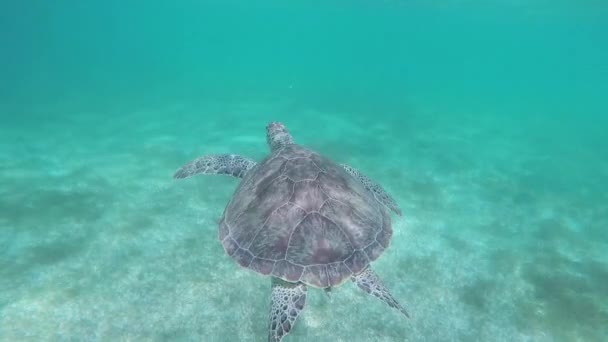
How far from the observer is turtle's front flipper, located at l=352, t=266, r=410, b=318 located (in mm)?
4391

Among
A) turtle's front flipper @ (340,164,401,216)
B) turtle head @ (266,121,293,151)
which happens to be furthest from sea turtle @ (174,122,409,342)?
turtle head @ (266,121,293,151)

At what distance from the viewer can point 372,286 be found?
14.7 feet

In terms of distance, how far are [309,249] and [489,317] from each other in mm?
4261

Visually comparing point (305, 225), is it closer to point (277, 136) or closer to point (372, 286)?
point (372, 286)

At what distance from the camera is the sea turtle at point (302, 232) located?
167 inches

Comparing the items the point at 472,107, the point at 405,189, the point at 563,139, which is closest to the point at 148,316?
the point at 405,189

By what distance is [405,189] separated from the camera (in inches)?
409

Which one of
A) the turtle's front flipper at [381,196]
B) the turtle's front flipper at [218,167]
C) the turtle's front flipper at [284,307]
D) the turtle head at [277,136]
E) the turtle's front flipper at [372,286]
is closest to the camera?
the turtle's front flipper at [284,307]

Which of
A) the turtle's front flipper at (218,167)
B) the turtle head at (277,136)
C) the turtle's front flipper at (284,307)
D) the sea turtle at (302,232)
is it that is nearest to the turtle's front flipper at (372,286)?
the sea turtle at (302,232)

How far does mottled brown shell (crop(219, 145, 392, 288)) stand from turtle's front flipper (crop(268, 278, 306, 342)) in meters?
0.40

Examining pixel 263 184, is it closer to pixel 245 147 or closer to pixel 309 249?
pixel 309 249

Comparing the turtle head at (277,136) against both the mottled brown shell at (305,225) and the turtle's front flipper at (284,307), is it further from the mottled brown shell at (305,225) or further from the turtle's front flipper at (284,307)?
the turtle's front flipper at (284,307)

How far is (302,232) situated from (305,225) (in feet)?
0.36

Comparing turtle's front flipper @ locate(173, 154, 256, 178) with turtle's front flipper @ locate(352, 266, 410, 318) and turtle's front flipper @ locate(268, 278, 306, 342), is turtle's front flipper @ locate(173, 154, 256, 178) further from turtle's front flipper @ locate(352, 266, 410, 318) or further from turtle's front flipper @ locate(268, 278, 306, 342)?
turtle's front flipper @ locate(352, 266, 410, 318)
